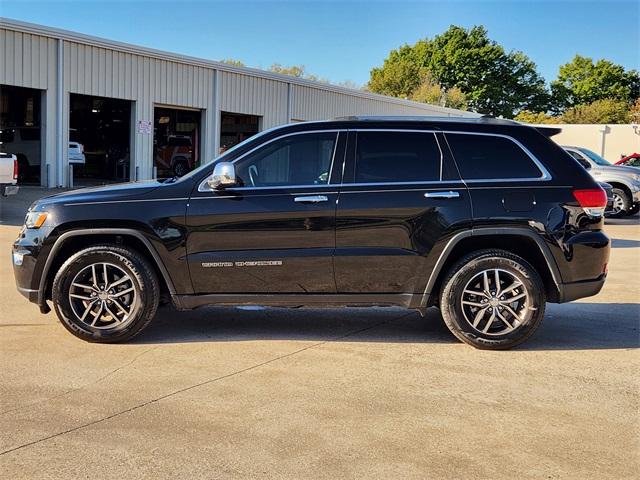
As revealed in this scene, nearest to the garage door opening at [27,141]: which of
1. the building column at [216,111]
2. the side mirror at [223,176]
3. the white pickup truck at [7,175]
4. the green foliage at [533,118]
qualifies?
the building column at [216,111]

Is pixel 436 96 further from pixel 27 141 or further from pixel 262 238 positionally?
pixel 262 238

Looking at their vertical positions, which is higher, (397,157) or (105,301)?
(397,157)

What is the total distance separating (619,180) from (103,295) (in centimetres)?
1653

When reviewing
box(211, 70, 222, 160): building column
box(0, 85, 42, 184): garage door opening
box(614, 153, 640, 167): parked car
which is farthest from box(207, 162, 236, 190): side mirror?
box(211, 70, 222, 160): building column

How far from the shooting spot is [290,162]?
5465 mm

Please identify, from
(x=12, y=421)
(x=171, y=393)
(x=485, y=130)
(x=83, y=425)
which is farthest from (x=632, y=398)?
(x=12, y=421)

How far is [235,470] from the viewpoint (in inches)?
130

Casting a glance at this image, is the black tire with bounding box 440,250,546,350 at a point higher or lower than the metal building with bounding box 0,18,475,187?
lower

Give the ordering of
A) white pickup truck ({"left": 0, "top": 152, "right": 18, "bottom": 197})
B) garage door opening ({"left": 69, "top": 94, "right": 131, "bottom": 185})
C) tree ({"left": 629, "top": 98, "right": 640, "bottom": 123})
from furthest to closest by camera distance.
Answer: tree ({"left": 629, "top": 98, "right": 640, "bottom": 123})
garage door opening ({"left": 69, "top": 94, "right": 131, "bottom": 185})
white pickup truck ({"left": 0, "top": 152, "right": 18, "bottom": 197})

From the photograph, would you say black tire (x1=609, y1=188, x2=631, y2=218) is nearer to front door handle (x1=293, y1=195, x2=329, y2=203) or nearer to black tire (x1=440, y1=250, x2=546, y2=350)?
black tire (x1=440, y1=250, x2=546, y2=350)

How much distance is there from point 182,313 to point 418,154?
294 cm

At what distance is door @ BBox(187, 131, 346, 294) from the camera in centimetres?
527

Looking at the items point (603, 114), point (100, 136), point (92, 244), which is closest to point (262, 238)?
point (92, 244)

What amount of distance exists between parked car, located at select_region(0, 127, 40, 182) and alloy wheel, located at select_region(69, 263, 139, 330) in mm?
17384
